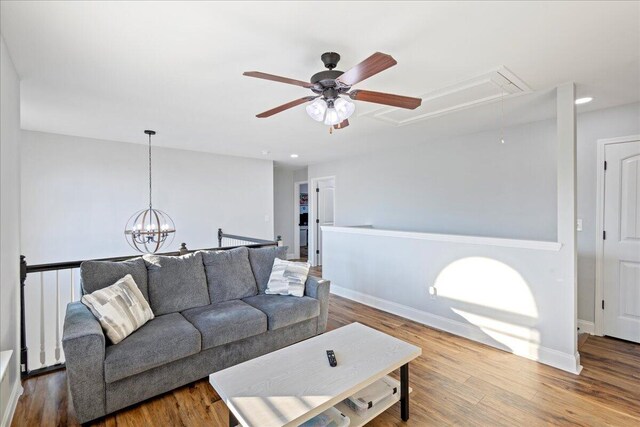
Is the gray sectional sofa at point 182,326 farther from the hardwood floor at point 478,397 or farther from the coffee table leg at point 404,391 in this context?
the coffee table leg at point 404,391

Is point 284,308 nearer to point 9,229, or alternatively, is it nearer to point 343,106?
point 343,106

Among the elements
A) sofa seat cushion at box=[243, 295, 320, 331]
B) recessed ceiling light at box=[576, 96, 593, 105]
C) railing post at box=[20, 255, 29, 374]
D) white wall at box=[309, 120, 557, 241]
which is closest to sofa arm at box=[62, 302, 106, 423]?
railing post at box=[20, 255, 29, 374]

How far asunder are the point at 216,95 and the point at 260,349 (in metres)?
2.37

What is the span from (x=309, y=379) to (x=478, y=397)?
144cm

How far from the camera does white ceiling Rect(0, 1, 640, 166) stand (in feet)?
5.29

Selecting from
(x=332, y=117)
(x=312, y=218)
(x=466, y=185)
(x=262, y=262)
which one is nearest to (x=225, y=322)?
(x=262, y=262)

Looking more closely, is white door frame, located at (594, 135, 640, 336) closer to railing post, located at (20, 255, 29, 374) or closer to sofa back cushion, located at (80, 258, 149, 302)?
sofa back cushion, located at (80, 258, 149, 302)

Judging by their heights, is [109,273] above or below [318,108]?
below

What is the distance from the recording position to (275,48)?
1.96m

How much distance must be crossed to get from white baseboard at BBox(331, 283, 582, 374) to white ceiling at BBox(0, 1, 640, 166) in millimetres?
2391

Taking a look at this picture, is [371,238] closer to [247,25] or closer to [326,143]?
[326,143]

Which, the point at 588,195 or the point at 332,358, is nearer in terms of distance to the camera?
the point at 332,358

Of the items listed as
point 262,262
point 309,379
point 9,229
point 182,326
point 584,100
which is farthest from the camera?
point 262,262

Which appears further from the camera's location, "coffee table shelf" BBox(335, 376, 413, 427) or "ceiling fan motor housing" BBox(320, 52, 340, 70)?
"ceiling fan motor housing" BBox(320, 52, 340, 70)
